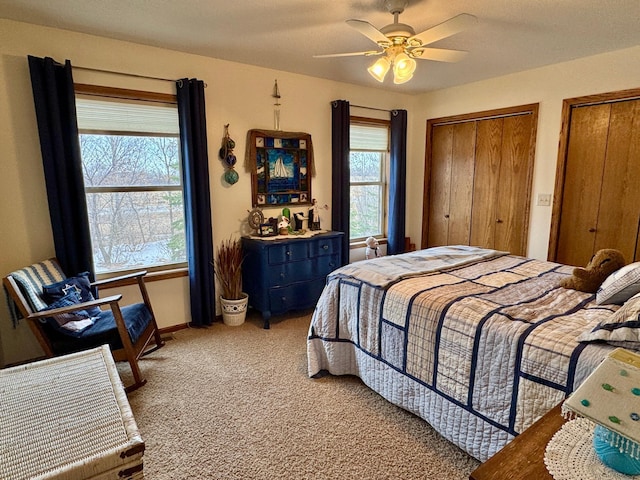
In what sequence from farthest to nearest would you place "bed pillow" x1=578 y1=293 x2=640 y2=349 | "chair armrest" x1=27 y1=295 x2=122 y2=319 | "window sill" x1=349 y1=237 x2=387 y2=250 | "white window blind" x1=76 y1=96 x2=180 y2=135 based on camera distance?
1. "window sill" x1=349 y1=237 x2=387 y2=250
2. "white window blind" x1=76 y1=96 x2=180 y2=135
3. "chair armrest" x1=27 y1=295 x2=122 y2=319
4. "bed pillow" x1=578 y1=293 x2=640 y2=349

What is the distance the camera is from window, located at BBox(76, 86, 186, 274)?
286 centimetres

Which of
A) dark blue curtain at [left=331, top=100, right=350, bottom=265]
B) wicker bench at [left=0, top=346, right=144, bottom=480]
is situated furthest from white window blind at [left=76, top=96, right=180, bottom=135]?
wicker bench at [left=0, top=346, right=144, bottom=480]

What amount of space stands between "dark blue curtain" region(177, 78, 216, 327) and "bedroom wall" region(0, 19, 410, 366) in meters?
0.15

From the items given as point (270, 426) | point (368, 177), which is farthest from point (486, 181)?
point (270, 426)

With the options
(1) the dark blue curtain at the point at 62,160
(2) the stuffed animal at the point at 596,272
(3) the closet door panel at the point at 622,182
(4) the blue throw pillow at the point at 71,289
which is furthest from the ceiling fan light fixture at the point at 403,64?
(4) the blue throw pillow at the point at 71,289

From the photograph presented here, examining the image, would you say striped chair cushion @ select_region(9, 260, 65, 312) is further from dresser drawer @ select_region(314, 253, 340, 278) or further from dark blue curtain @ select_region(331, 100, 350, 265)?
dark blue curtain @ select_region(331, 100, 350, 265)

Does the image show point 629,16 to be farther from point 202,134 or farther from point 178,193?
point 178,193

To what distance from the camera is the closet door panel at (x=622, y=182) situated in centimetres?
306

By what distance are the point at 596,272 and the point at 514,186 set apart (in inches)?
81.9

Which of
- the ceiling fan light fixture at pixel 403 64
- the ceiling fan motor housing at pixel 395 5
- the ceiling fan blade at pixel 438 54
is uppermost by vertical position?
the ceiling fan motor housing at pixel 395 5

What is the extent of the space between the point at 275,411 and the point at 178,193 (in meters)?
2.07

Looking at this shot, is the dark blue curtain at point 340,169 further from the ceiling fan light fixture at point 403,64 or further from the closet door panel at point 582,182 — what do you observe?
the closet door panel at point 582,182

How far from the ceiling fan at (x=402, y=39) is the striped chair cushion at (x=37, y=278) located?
246cm

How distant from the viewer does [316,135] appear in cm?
398
